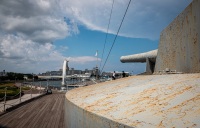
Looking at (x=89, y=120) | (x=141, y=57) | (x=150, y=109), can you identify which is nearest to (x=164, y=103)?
(x=150, y=109)

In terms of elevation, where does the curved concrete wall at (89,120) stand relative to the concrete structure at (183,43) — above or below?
below

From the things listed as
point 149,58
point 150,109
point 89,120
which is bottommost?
point 89,120

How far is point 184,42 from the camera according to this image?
10.5ft

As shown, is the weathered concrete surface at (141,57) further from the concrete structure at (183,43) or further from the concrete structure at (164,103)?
the concrete structure at (164,103)

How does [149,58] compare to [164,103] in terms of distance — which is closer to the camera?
[164,103]

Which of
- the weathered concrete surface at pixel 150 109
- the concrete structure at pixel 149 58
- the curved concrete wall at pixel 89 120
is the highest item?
the concrete structure at pixel 149 58

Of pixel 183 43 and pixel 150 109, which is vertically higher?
pixel 183 43

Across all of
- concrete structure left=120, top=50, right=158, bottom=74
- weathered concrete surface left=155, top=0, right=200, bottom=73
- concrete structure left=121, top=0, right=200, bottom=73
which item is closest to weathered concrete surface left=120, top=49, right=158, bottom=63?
concrete structure left=120, top=50, right=158, bottom=74

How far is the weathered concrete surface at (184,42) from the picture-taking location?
2.82 meters

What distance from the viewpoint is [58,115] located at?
8.08m

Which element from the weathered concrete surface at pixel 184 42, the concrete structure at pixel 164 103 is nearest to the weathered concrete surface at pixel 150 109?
the concrete structure at pixel 164 103

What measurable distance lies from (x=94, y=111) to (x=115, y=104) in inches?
9.3

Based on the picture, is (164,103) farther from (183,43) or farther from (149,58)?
(149,58)

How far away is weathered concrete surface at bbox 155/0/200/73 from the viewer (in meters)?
2.82
